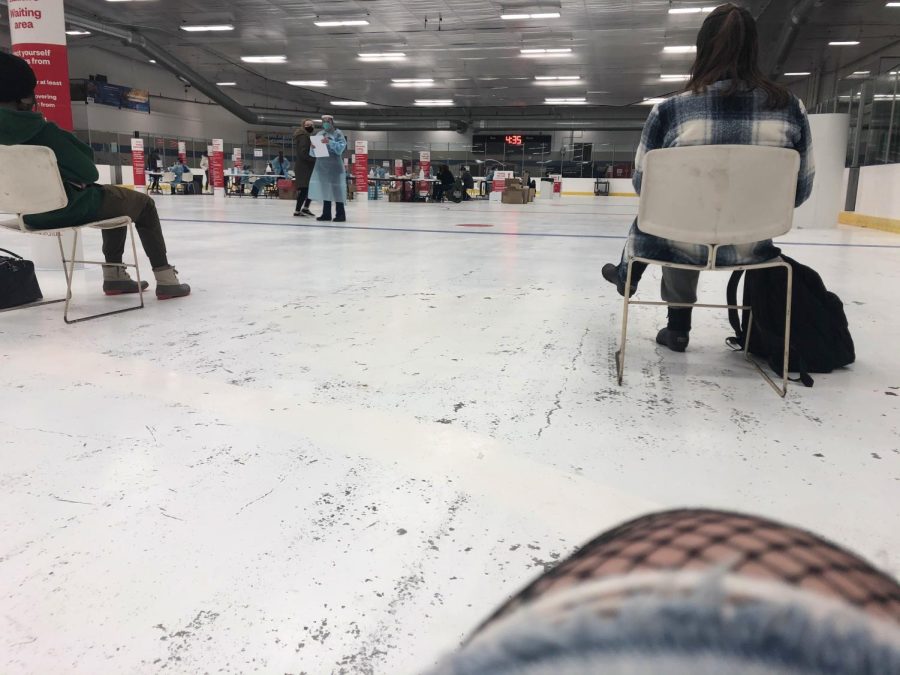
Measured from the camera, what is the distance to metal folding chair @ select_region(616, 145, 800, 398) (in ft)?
5.66

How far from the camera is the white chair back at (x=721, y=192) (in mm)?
1725

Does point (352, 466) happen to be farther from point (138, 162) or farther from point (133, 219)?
point (138, 162)

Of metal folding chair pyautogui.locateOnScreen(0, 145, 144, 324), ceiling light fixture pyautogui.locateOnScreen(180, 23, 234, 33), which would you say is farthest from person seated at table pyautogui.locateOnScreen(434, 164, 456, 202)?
metal folding chair pyautogui.locateOnScreen(0, 145, 144, 324)

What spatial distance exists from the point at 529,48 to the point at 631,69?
4060 mm

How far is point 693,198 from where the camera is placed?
1.79m

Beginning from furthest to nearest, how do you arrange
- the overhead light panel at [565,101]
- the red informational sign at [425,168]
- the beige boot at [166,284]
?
the overhead light panel at [565,101] < the red informational sign at [425,168] < the beige boot at [166,284]

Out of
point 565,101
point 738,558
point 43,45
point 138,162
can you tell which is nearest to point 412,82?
point 565,101

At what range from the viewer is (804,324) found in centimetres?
195

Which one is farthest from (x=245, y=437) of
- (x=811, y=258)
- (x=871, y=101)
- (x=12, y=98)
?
(x=871, y=101)

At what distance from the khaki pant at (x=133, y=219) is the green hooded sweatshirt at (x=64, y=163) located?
4cm

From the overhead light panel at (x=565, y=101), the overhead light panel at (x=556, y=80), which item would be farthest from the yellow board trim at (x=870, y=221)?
the overhead light panel at (x=565, y=101)

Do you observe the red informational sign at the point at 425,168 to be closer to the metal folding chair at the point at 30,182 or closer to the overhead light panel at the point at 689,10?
the overhead light panel at the point at 689,10

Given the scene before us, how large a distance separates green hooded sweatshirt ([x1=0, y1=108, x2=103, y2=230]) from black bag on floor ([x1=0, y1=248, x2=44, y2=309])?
0.72ft

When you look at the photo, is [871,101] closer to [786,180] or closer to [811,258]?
[811,258]
